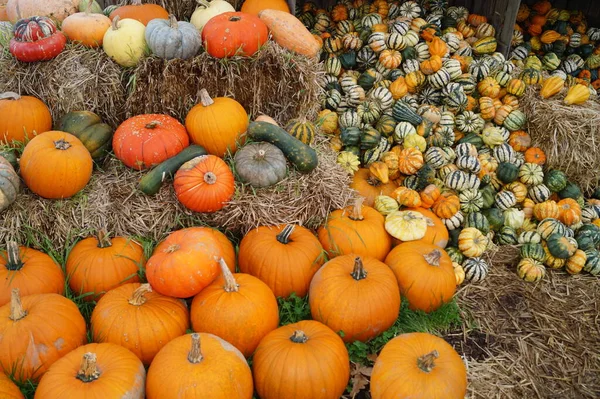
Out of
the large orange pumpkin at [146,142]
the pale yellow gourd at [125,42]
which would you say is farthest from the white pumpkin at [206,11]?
the large orange pumpkin at [146,142]

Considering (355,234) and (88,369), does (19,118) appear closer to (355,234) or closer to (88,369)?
(88,369)

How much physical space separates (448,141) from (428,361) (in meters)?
3.04

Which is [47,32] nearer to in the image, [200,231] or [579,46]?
[200,231]

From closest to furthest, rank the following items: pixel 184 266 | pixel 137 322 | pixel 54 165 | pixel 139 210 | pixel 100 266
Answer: pixel 137 322, pixel 184 266, pixel 100 266, pixel 54 165, pixel 139 210

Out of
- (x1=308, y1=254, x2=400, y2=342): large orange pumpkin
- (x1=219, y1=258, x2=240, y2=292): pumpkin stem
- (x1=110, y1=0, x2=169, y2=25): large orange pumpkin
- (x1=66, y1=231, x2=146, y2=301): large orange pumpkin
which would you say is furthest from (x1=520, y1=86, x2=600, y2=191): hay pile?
(x1=66, y1=231, x2=146, y2=301): large orange pumpkin

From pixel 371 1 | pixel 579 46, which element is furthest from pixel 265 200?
pixel 579 46

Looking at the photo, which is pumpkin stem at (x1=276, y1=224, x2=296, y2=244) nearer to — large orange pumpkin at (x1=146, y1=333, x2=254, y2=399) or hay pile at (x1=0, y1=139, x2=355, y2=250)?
hay pile at (x1=0, y1=139, x2=355, y2=250)

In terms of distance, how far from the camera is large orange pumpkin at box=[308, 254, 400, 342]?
331 centimetres

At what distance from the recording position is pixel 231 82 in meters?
4.38

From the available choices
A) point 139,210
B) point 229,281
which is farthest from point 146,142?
point 229,281

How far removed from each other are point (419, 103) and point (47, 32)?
381 cm

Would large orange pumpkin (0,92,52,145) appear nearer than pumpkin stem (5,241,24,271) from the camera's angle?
No

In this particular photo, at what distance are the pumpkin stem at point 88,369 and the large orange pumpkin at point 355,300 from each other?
1456 millimetres

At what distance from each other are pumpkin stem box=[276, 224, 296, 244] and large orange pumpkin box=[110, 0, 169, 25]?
2.56m
